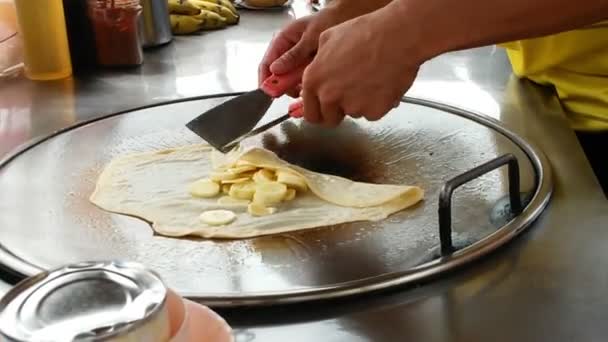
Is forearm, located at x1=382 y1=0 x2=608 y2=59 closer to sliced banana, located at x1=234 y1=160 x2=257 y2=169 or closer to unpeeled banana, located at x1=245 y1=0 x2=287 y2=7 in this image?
sliced banana, located at x1=234 y1=160 x2=257 y2=169

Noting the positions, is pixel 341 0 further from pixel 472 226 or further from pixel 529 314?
pixel 529 314

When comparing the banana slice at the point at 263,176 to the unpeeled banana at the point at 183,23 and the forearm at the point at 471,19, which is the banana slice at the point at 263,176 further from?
the unpeeled banana at the point at 183,23

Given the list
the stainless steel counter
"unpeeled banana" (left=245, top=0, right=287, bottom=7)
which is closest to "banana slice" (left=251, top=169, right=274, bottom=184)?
A: the stainless steel counter

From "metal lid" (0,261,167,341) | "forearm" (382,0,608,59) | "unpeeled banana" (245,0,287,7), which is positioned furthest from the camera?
"unpeeled banana" (245,0,287,7)

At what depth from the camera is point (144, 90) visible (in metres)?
1.23

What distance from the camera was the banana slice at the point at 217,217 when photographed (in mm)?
815

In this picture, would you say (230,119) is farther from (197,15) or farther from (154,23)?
(197,15)

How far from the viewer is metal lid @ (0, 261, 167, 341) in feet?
1.41

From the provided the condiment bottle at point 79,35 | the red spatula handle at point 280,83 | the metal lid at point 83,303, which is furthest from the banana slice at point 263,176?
the condiment bottle at point 79,35

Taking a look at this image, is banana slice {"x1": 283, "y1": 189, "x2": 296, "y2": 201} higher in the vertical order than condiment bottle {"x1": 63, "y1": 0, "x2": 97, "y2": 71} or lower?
lower

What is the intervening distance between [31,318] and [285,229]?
0.38m

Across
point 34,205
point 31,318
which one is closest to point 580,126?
point 34,205

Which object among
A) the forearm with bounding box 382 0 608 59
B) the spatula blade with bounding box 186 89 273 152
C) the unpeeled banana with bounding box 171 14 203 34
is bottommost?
the unpeeled banana with bounding box 171 14 203 34

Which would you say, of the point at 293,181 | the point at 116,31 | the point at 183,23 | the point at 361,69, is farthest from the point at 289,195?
the point at 183,23
